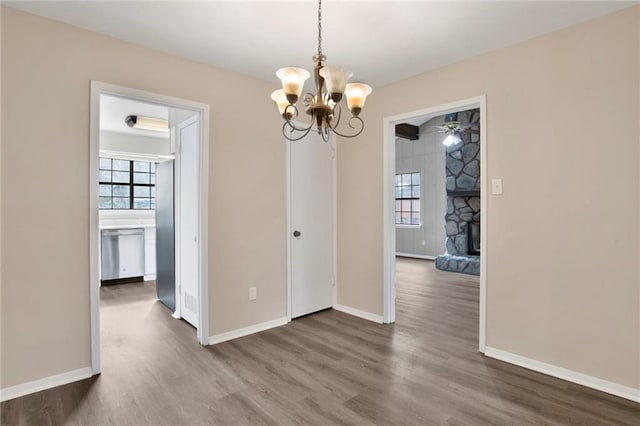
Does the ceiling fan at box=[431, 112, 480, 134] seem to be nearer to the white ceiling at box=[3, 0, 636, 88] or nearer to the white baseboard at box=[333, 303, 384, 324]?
the white ceiling at box=[3, 0, 636, 88]

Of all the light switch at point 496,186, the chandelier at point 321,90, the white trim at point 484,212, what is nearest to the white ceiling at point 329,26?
the chandelier at point 321,90

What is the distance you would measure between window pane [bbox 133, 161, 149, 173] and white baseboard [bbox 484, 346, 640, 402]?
617 cm

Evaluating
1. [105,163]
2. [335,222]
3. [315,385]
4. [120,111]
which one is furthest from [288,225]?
[105,163]

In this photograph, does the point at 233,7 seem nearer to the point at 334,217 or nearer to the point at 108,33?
the point at 108,33

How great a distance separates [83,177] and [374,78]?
8.80 feet

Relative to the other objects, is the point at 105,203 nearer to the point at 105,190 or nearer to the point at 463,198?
the point at 105,190

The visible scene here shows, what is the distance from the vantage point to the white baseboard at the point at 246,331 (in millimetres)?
3154

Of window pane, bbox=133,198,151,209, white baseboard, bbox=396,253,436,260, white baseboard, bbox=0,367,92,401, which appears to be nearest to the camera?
white baseboard, bbox=0,367,92,401

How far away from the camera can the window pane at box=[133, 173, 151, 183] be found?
6.32 meters

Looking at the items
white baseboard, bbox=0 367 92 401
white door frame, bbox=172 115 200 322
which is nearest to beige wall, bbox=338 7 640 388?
white door frame, bbox=172 115 200 322

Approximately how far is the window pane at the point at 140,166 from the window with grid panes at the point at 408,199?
5833 millimetres

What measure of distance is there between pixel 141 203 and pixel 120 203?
348mm

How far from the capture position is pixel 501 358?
2.78 meters

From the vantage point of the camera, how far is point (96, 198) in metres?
2.53
